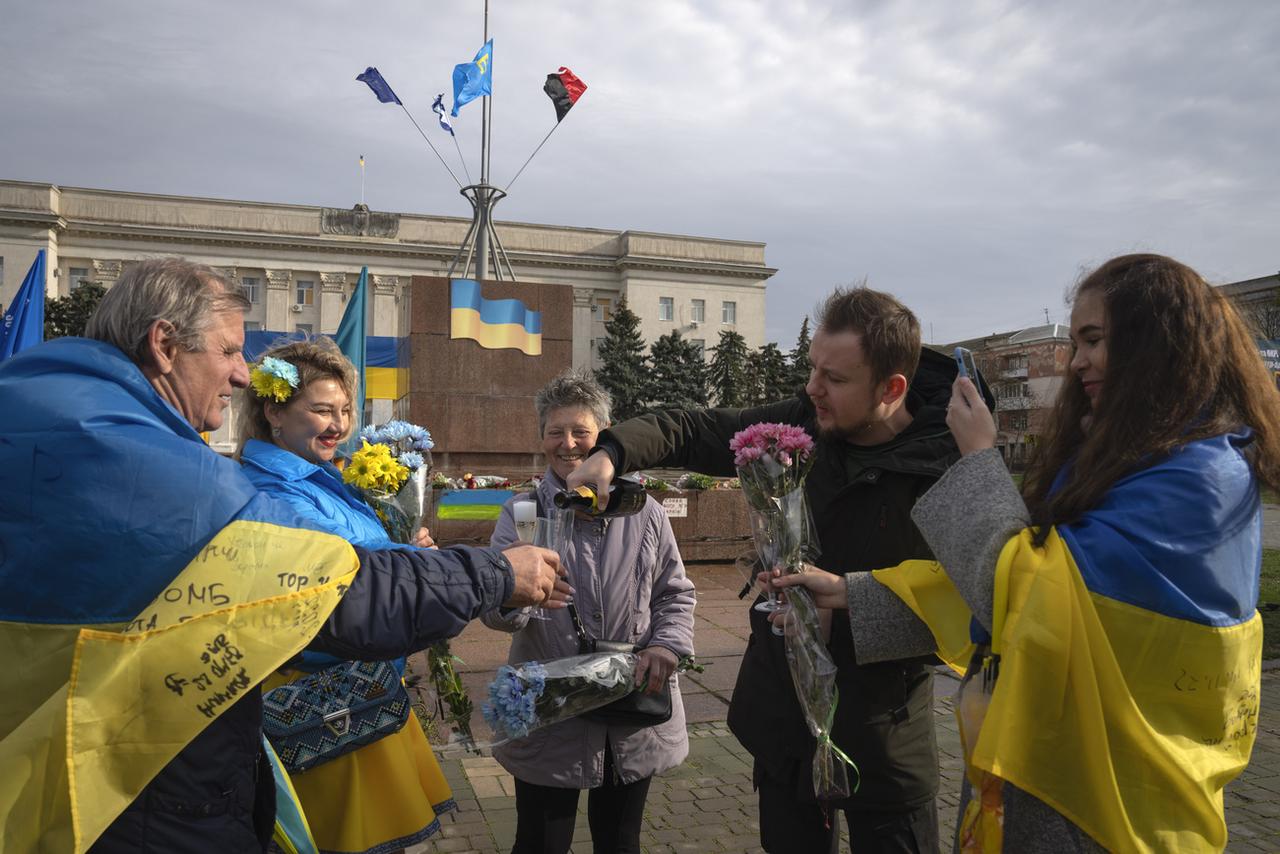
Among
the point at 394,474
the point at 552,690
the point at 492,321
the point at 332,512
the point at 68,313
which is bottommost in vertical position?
the point at 552,690

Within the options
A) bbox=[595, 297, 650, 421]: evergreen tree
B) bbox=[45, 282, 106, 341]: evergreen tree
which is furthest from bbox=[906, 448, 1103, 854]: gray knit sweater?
bbox=[595, 297, 650, 421]: evergreen tree

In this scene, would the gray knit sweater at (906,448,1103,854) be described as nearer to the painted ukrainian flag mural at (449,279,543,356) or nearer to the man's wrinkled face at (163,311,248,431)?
the man's wrinkled face at (163,311,248,431)

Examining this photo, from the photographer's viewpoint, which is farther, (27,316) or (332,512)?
(27,316)

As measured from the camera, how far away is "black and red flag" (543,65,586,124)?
20.7 meters

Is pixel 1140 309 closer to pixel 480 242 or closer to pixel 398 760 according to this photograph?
pixel 398 760

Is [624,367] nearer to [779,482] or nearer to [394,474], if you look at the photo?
[394,474]

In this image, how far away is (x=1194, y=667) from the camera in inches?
64.6

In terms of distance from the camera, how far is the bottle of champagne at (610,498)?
243cm

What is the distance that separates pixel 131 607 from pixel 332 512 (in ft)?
3.78

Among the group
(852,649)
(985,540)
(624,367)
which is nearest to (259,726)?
(852,649)

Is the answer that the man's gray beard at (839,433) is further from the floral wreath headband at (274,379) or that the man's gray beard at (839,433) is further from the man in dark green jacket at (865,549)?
the floral wreath headband at (274,379)

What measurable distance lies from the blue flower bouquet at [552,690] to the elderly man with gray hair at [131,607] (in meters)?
0.70

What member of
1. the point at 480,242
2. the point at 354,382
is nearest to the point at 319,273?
the point at 480,242

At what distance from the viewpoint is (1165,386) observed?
5.73ft
